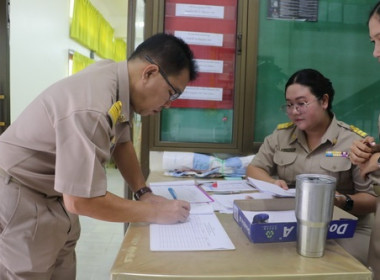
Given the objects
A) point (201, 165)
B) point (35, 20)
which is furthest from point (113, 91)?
point (35, 20)

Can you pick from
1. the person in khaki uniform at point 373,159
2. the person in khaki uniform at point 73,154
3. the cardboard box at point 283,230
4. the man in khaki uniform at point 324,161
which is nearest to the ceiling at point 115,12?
the man in khaki uniform at point 324,161

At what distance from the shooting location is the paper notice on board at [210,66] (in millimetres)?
2027

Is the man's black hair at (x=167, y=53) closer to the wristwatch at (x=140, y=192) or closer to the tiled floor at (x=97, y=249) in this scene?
the wristwatch at (x=140, y=192)

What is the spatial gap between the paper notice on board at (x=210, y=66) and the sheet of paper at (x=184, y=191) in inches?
31.6

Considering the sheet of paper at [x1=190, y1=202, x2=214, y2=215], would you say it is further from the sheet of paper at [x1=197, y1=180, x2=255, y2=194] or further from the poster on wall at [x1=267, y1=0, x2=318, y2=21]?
the poster on wall at [x1=267, y1=0, x2=318, y2=21]

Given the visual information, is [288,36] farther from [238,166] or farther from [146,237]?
[146,237]

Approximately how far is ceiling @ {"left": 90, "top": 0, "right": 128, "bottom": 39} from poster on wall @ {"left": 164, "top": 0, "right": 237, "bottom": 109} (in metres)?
3.40

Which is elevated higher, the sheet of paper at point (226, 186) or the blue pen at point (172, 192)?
the blue pen at point (172, 192)

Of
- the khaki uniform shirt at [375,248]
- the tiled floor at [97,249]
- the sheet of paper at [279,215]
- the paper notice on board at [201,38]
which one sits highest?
the paper notice on board at [201,38]

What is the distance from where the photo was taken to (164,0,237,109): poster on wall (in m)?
1.99

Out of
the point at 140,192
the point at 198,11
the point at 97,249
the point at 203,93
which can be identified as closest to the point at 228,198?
the point at 140,192

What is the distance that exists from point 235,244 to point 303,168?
882mm

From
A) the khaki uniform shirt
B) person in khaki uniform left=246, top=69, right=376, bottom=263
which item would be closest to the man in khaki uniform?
person in khaki uniform left=246, top=69, right=376, bottom=263

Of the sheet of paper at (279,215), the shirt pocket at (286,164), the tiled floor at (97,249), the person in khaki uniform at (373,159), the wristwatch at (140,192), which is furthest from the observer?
the tiled floor at (97,249)
